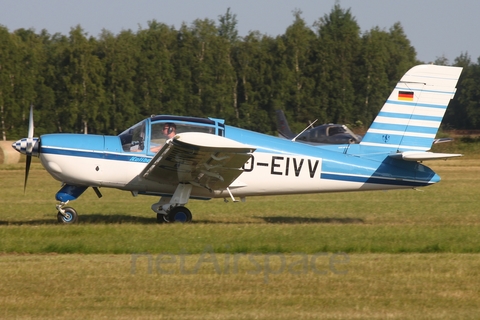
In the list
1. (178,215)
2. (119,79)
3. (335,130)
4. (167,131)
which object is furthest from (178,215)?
(119,79)

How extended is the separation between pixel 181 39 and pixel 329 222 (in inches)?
1626

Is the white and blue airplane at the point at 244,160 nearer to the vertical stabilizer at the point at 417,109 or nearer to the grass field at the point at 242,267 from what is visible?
the vertical stabilizer at the point at 417,109

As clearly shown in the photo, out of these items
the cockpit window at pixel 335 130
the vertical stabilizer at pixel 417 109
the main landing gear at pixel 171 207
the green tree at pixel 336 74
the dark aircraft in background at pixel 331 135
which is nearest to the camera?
the main landing gear at pixel 171 207

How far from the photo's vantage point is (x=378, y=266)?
768cm

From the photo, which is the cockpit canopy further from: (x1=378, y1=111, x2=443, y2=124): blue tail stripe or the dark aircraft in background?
the dark aircraft in background

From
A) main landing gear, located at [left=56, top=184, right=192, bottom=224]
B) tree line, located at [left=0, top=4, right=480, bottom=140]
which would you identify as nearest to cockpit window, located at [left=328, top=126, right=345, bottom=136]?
main landing gear, located at [left=56, top=184, right=192, bottom=224]

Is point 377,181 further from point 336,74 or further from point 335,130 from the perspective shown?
point 336,74

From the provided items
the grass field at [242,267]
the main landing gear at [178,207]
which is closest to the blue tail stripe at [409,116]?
the grass field at [242,267]

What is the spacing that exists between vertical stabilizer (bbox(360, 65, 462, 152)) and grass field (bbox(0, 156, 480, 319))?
57.6 inches

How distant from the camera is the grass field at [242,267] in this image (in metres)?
6.02

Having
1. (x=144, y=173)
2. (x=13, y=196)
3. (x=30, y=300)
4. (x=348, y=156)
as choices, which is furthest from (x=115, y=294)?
(x=13, y=196)

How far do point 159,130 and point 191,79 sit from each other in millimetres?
38261

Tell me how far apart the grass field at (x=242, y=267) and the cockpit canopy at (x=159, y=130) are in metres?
1.36

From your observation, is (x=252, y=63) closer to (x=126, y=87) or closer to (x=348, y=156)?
(x=126, y=87)
